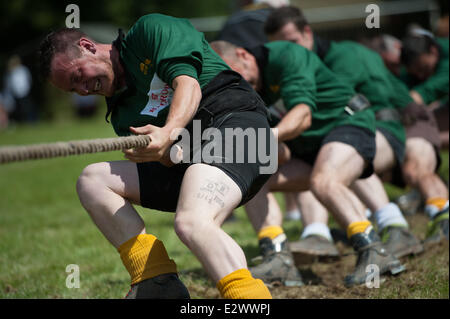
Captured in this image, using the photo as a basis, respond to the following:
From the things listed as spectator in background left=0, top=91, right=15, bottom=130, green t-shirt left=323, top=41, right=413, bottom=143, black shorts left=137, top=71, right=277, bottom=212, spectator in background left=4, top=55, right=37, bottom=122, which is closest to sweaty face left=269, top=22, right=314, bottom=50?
green t-shirt left=323, top=41, right=413, bottom=143

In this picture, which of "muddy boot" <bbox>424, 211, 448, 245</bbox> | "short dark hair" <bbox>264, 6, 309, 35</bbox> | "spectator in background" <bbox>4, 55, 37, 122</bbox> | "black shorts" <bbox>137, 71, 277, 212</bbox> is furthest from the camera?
"spectator in background" <bbox>4, 55, 37, 122</bbox>

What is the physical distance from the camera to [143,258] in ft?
8.70

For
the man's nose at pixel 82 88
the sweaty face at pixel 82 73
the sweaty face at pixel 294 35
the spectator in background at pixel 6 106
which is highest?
the sweaty face at pixel 294 35

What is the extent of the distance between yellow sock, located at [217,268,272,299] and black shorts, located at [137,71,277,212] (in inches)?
13.7

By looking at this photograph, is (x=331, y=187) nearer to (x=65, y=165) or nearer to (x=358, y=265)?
(x=358, y=265)

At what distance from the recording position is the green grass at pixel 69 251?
3527 millimetres

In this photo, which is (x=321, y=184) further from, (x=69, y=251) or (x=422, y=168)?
(x=69, y=251)

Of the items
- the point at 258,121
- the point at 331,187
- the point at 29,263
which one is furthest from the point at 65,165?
the point at 258,121

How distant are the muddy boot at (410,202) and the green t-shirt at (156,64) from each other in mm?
3335

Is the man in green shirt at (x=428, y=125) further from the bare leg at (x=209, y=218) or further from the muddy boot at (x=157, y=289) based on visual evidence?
the bare leg at (x=209, y=218)

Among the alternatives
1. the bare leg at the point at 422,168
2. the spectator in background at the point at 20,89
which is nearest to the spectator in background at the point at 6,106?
the spectator in background at the point at 20,89

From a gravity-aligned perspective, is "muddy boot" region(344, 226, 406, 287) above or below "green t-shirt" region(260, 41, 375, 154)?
below

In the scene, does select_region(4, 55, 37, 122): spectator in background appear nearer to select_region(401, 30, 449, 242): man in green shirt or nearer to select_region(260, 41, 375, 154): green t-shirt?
select_region(401, 30, 449, 242): man in green shirt

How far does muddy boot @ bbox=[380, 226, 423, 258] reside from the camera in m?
3.90
